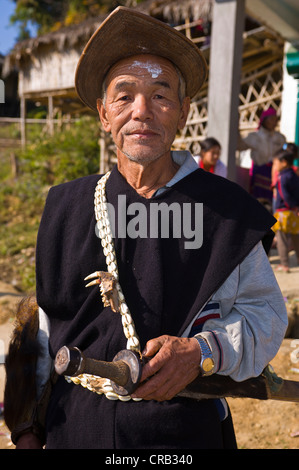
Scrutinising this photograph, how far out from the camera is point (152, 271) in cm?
161

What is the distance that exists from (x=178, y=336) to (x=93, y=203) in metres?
0.61

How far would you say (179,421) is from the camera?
157 centimetres

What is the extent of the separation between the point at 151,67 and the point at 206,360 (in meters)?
1.04

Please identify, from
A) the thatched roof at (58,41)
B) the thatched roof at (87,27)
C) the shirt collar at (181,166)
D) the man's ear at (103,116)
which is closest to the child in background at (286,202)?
the shirt collar at (181,166)

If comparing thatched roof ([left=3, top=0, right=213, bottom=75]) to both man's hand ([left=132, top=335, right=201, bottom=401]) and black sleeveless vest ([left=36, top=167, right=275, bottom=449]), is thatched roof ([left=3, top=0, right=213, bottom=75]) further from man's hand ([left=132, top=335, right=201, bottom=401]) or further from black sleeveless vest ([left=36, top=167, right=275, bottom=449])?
man's hand ([left=132, top=335, right=201, bottom=401])

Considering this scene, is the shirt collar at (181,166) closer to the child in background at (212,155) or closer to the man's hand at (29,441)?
the man's hand at (29,441)

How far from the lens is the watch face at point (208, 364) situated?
1491 millimetres

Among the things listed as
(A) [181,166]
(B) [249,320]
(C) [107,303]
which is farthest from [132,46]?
(B) [249,320]

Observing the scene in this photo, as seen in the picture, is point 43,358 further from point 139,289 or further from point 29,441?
point 139,289

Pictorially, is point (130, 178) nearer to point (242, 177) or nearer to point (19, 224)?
point (242, 177)

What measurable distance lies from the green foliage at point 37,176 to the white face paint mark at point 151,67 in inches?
337

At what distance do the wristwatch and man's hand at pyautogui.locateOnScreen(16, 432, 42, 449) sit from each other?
2.31 feet

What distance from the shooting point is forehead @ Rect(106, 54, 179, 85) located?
1692 mm
